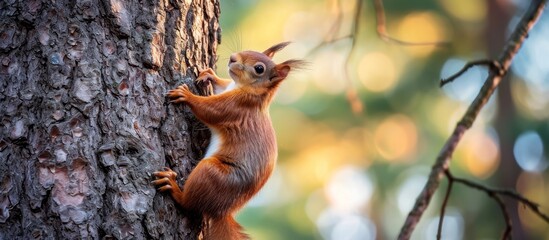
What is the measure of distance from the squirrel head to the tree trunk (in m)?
0.62

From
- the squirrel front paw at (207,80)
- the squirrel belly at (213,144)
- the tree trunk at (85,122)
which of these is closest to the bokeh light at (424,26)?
the squirrel front paw at (207,80)

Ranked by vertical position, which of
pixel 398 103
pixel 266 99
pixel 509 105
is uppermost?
pixel 266 99

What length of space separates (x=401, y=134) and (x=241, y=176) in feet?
26.6

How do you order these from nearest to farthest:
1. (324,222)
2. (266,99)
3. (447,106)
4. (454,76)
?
1. (454,76)
2. (266,99)
3. (447,106)
4. (324,222)

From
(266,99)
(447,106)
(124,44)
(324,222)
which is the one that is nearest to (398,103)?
(447,106)

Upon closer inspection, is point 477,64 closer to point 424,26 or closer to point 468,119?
point 468,119

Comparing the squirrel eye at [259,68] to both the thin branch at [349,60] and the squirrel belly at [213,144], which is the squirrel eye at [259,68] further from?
the squirrel belly at [213,144]

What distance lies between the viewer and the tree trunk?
6.00 ft

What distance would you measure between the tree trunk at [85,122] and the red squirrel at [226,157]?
59 mm

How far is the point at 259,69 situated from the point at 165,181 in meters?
0.90

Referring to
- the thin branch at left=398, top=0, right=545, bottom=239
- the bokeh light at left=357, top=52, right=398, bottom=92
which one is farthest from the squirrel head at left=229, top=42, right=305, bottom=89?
the bokeh light at left=357, top=52, right=398, bottom=92

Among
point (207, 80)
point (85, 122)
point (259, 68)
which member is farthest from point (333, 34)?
point (85, 122)

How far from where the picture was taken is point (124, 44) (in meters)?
2.01

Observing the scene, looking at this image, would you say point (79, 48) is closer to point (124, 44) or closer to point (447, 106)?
point (124, 44)
